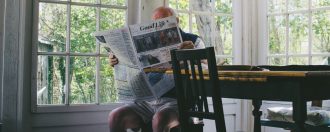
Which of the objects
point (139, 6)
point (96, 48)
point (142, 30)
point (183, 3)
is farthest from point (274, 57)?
point (142, 30)

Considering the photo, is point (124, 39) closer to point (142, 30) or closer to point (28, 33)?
point (142, 30)

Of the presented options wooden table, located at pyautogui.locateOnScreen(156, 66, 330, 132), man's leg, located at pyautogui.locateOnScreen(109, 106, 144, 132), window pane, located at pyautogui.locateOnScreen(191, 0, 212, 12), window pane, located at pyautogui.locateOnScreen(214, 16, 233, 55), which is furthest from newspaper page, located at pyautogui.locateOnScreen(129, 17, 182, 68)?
window pane, located at pyautogui.locateOnScreen(214, 16, 233, 55)

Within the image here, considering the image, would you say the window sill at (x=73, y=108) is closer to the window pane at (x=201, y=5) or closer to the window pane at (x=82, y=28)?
the window pane at (x=82, y=28)

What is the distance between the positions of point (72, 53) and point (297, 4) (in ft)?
6.22

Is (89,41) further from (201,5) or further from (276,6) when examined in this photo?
(276,6)

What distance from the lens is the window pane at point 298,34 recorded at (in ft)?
11.1

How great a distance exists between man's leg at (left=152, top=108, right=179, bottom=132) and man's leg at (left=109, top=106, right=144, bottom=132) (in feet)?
0.52

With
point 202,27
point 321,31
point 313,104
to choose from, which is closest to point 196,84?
point 313,104

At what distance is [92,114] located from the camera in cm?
290

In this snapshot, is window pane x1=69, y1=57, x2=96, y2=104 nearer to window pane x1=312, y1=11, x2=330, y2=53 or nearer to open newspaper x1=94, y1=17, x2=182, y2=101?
open newspaper x1=94, y1=17, x2=182, y2=101

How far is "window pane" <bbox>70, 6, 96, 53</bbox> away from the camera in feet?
9.43

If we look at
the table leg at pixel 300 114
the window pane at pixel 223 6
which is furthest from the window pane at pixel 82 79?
the table leg at pixel 300 114

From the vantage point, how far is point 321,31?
10.7ft

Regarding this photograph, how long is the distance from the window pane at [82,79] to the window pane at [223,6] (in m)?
1.27
